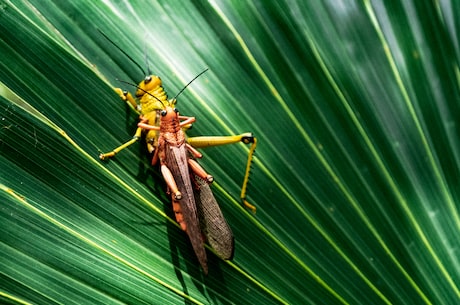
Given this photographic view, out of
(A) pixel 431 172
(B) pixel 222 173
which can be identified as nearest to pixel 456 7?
(A) pixel 431 172

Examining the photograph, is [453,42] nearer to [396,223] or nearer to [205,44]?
[396,223]

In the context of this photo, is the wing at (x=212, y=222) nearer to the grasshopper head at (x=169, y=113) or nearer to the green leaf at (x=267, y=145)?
the green leaf at (x=267, y=145)

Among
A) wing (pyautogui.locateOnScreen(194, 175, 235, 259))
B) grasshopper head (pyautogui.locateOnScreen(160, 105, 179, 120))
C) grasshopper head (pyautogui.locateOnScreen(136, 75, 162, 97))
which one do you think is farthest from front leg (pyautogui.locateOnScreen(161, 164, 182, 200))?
grasshopper head (pyautogui.locateOnScreen(136, 75, 162, 97))

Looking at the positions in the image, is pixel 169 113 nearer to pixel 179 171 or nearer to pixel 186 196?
pixel 179 171

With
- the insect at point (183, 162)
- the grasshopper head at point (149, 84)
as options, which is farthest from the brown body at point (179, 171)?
the grasshopper head at point (149, 84)

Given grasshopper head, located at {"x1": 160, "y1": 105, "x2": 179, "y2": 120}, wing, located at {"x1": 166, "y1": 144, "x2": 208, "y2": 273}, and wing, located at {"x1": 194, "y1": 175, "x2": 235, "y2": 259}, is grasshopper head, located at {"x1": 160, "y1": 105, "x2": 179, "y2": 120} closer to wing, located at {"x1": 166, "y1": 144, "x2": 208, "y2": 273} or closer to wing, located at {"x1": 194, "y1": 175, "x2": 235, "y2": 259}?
wing, located at {"x1": 166, "y1": 144, "x2": 208, "y2": 273}

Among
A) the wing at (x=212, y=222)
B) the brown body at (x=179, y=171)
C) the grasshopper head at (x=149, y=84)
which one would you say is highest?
the grasshopper head at (x=149, y=84)
